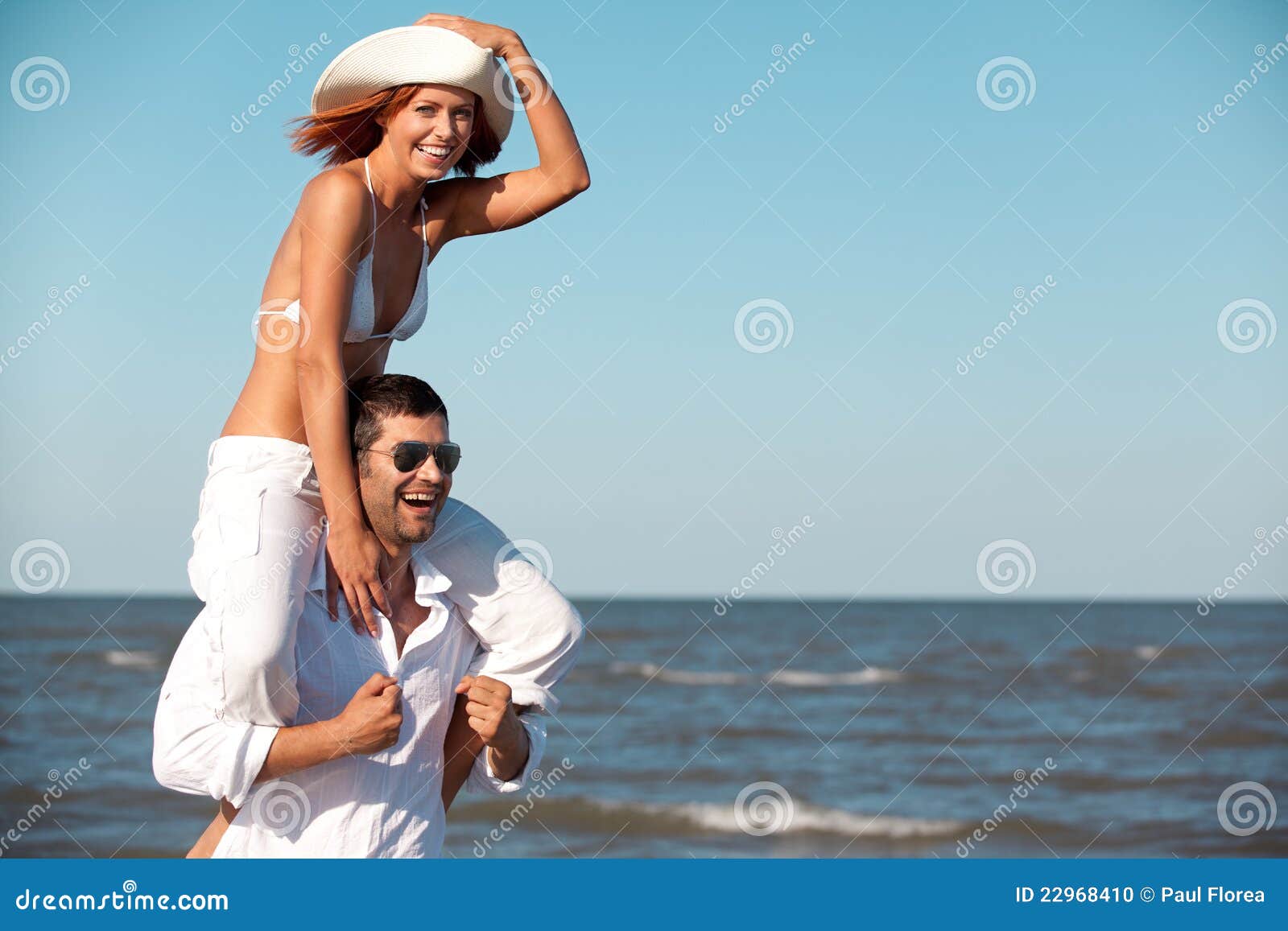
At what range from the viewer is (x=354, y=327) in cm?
322

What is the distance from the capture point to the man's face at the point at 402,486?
3.11 m

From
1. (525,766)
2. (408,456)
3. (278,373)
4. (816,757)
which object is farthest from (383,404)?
(816,757)

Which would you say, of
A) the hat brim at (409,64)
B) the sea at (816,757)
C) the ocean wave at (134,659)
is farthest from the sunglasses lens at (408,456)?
the ocean wave at (134,659)

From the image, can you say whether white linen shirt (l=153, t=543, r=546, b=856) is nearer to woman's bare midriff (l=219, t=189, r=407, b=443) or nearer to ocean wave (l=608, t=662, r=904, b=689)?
woman's bare midriff (l=219, t=189, r=407, b=443)

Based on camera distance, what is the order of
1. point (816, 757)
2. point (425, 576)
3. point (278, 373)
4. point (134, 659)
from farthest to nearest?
point (134, 659)
point (816, 757)
point (425, 576)
point (278, 373)

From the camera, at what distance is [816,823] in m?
12.3

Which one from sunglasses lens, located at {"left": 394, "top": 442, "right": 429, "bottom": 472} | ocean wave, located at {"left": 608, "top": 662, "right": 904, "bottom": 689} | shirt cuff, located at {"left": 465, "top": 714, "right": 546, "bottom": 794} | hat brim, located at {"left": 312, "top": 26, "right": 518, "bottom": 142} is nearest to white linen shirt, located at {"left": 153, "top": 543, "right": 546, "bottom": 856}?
shirt cuff, located at {"left": 465, "top": 714, "right": 546, "bottom": 794}

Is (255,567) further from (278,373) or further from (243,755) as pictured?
(278,373)

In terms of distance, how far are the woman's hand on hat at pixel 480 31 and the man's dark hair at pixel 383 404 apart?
0.91 m

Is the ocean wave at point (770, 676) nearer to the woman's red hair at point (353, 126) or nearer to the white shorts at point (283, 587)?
the white shorts at point (283, 587)

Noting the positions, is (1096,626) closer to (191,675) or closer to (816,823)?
(816,823)

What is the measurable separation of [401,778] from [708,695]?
18.4 meters

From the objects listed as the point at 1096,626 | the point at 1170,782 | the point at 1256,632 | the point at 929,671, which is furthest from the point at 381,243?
the point at 1096,626

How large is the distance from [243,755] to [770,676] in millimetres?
22658
